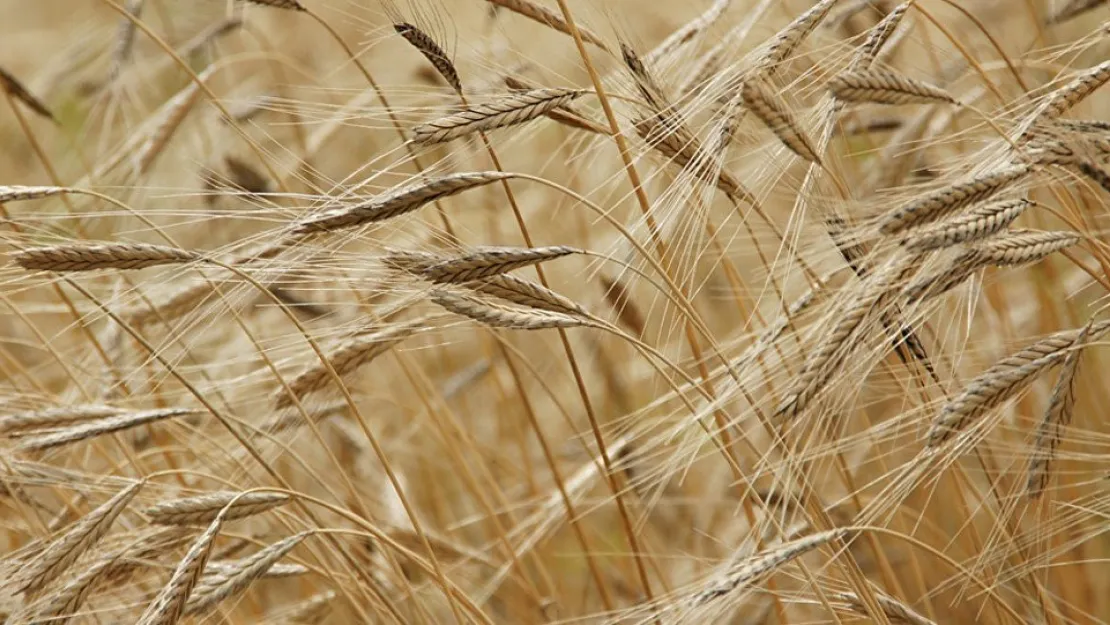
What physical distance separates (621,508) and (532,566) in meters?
0.98

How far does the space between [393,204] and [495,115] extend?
16cm

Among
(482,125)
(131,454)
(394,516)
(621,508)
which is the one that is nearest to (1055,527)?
(621,508)

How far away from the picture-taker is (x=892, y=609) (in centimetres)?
114

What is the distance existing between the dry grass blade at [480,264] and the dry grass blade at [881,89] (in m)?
0.33

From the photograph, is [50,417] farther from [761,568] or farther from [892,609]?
[892,609]

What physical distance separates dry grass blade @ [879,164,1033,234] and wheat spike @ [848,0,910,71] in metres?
0.18

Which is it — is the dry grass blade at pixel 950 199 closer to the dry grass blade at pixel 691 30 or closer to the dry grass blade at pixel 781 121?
the dry grass blade at pixel 781 121

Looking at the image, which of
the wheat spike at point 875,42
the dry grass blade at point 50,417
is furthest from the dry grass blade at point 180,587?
the wheat spike at point 875,42

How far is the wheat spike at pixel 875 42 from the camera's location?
1.14 metres

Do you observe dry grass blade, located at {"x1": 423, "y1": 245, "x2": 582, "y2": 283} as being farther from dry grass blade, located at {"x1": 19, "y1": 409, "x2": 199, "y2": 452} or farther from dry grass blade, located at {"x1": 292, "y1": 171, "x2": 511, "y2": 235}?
dry grass blade, located at {"x1": 19, "y1": 409, "x2": 199, "y2": 452}

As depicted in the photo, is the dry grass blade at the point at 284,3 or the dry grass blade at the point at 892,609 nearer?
the dry grass blade at the point at 892,609

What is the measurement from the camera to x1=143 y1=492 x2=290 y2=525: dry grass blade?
106 centimetres

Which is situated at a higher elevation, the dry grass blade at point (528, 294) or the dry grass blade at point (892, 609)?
the dry grass blade at point (528, 294)

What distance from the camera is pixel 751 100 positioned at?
110 cm
